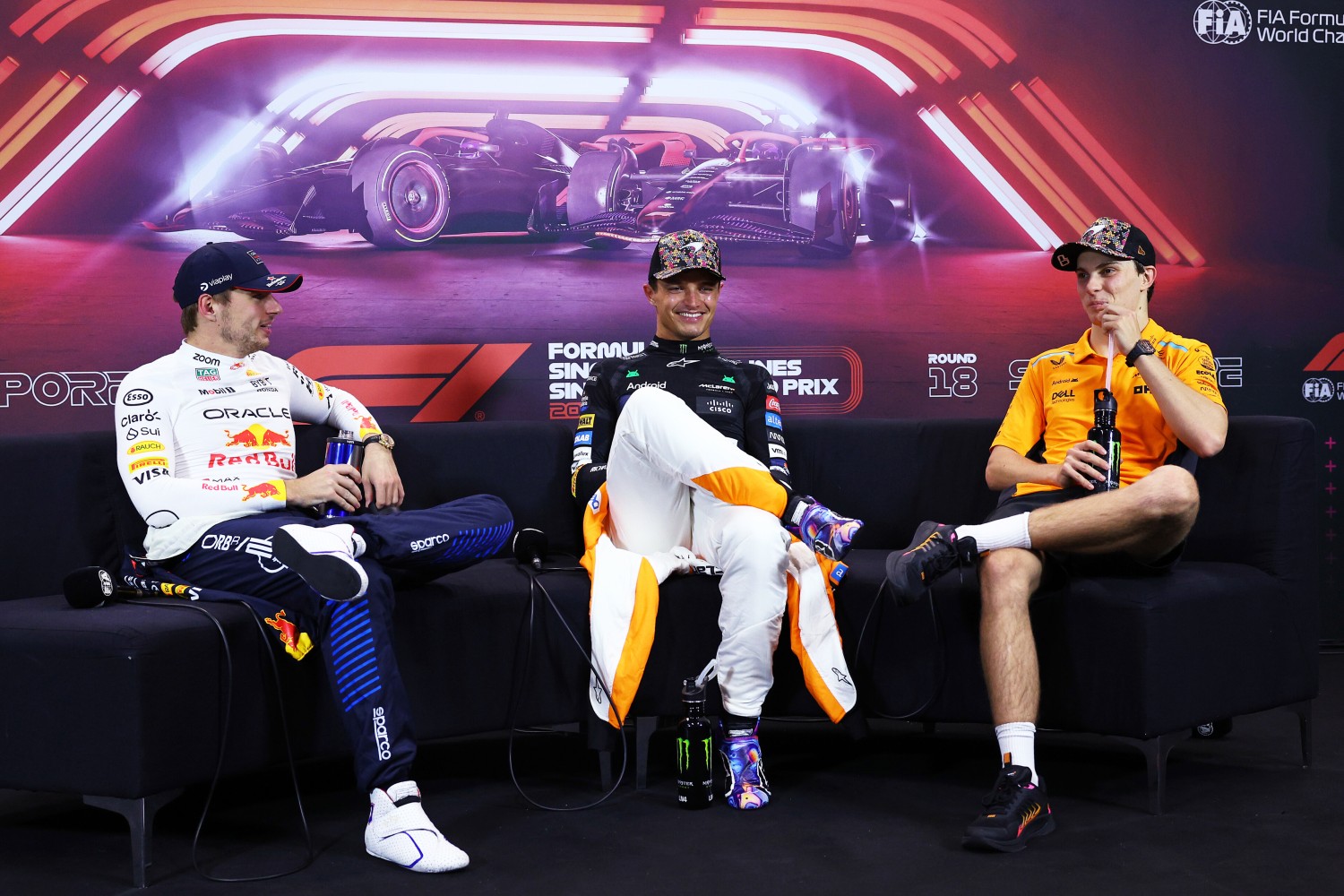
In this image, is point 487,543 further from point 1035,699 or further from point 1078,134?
point 1078,134

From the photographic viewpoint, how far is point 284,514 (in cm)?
268

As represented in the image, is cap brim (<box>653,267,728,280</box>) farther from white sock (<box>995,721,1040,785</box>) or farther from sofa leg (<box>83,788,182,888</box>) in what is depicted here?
sofa leg (<box>83,788,182,888</box>)

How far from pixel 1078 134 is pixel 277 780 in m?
3.31

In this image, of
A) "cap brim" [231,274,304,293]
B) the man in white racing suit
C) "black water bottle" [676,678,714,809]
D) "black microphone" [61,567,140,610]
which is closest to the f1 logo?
"black water bottle" [676,678,714,809]

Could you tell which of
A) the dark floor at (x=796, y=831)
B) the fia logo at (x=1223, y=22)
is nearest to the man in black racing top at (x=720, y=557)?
the dark floor at (x=796, y=831)

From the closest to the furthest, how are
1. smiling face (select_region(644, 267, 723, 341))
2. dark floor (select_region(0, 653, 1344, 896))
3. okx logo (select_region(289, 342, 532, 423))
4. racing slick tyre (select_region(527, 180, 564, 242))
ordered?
dark floor (select_region(0, 653, 1344, 896)) < smiling face (select_region(644, 267, 723, 341)) < okx logo (select_region(289, 342, 532, 423)) < racing slick tyre (select_region(527, 180, 564, 242))

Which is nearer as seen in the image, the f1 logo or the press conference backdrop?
the press conference backdrop

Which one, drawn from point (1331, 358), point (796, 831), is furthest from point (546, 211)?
point (1331, 358)

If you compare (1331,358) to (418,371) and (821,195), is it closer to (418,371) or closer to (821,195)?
(821,195)

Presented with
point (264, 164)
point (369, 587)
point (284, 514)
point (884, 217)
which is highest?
point (264, 164)

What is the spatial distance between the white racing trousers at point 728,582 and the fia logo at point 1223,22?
2712 millimetres

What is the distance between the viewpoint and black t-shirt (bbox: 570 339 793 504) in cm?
320

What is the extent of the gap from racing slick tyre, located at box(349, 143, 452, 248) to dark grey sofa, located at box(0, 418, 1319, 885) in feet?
2.99

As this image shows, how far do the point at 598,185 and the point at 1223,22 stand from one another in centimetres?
231
